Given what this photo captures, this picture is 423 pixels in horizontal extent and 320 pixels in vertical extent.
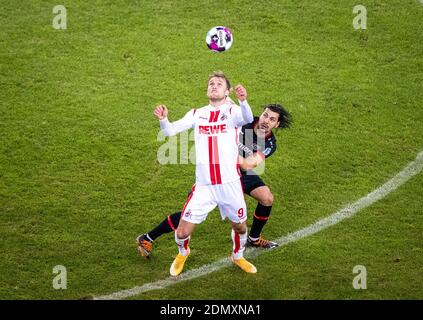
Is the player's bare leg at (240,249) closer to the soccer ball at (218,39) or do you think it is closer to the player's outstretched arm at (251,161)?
the player's outstretched arm at (251,161)

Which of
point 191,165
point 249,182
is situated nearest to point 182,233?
point 249,182

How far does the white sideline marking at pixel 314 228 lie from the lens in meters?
8.47

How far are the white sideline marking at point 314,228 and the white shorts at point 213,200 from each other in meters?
0.73

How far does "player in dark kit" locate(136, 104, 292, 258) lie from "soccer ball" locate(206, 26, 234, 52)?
1.39 meters

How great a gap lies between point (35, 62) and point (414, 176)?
6.23m

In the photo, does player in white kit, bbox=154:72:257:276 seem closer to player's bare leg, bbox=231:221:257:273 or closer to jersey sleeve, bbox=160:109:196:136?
jersey sleeve, bbox=160:109:196:136

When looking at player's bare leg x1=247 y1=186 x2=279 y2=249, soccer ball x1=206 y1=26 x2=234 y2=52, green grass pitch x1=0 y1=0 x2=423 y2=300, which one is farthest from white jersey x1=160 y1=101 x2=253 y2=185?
soccer ball x1=206 y1=26 x2=234 y2=52

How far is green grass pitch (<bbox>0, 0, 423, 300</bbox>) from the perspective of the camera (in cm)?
873

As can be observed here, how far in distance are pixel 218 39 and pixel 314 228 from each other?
9.00 ft

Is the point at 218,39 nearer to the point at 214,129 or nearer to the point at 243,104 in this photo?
the point at 214,129

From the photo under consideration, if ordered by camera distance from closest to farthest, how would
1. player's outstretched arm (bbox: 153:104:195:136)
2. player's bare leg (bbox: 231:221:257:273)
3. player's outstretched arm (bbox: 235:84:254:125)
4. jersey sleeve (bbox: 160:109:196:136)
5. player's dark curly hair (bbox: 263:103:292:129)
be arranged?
1. player's outstretched arm (bbox: 235:84:254:125)
2. player's outstretched arm (bbox: 153:104:195:136)
3. jersey sleeve (bbox: 160:109:196:136)
4. player's bare leg (bbox: 231:221:257:273)
5. player's dark curly hair (bbox: 263:103:292:129)

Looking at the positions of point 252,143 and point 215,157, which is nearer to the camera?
point 215,157

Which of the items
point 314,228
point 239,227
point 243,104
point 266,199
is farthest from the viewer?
point 314,228

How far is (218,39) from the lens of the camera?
32.7 feet
